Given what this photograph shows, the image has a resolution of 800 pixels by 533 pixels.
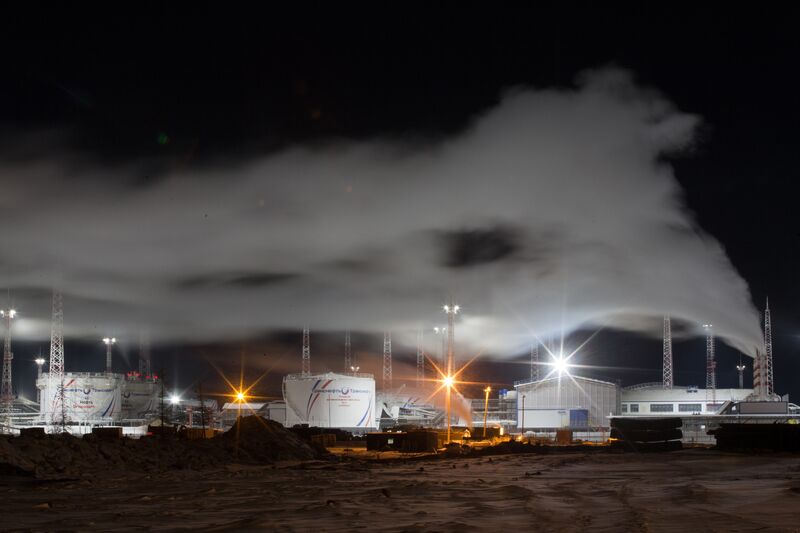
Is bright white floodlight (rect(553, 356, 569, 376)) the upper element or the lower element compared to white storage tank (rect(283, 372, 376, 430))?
upper

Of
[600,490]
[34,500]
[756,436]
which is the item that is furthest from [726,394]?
[34,500]

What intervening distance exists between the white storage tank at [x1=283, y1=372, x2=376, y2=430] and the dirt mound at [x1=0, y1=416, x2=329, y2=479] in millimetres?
68495

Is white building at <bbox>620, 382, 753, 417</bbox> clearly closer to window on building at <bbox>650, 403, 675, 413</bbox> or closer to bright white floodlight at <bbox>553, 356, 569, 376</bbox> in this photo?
window on building at <bbox>650, 403, 675, 413</bbox>

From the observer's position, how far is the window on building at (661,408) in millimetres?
117375

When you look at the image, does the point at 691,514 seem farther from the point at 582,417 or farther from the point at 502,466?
the point at 582,417

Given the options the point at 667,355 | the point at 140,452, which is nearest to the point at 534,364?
the point at 667,355

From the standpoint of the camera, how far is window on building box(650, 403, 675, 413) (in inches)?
4621

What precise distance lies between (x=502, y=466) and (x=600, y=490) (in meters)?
13.1

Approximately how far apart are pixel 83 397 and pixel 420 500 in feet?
458

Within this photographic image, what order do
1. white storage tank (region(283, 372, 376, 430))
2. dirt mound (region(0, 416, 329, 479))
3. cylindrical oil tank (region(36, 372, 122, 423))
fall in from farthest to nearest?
cylindrical oil tank (region(36, 372, 122, 423)), white storage tank (region(283, 372, 376, 430)), dirt mound (region(0, 416, 329, 479))

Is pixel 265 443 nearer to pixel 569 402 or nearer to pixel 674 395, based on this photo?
pixel 569 402

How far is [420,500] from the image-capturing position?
2050 cm

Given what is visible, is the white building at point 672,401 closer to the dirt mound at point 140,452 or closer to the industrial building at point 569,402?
the industrial building at point 569,402

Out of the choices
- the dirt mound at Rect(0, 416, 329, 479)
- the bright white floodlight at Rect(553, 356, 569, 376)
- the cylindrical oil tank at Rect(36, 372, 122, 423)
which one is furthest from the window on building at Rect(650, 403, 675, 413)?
the cylindrical oil tank at Rect(36, 372, 122, 423)
